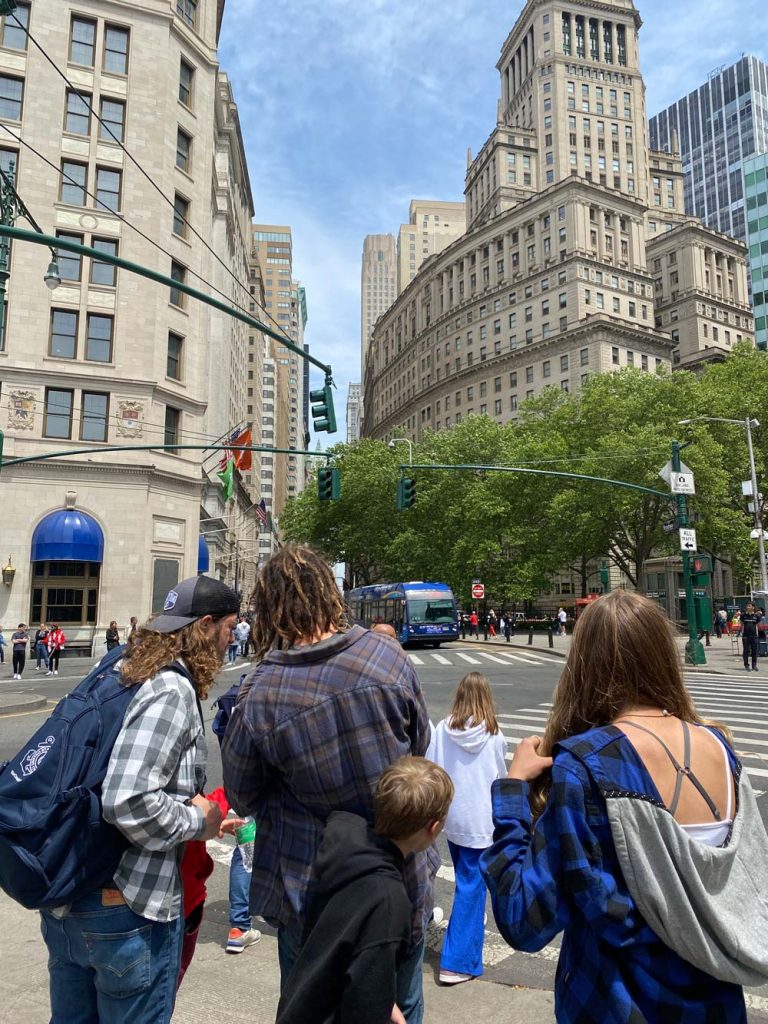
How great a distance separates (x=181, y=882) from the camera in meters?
2.51

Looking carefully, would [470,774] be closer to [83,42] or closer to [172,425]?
[172,425]

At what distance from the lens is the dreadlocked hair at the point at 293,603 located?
263 centimetres

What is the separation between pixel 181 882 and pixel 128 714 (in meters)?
0.62

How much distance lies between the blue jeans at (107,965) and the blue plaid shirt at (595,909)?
1178mm

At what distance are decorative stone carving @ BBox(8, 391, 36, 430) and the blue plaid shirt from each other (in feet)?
111

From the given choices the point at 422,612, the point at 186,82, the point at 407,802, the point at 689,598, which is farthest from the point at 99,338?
the point at 407,802

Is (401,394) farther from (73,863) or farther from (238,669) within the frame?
(73,863)

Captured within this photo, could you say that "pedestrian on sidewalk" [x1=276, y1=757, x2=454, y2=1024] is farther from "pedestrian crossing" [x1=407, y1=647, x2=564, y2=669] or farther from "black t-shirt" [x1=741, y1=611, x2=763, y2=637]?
"black t-shirt" [x1=741, y1=611, x2=763, y2=637]

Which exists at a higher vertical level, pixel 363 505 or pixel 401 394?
pixel 401 394

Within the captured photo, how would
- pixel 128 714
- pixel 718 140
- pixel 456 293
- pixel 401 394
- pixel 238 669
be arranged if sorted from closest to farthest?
pixel 128 714
pixel 238 669
pixel 456 293
pixel 401 394
pixel 718 140

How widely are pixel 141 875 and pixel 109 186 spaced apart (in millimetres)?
37357

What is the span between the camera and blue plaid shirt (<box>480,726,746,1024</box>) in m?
1.83

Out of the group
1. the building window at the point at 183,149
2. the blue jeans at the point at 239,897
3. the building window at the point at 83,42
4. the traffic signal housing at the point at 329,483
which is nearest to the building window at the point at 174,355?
the building window at the point at 183,149

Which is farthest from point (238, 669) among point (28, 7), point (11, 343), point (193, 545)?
point (28, 7)
